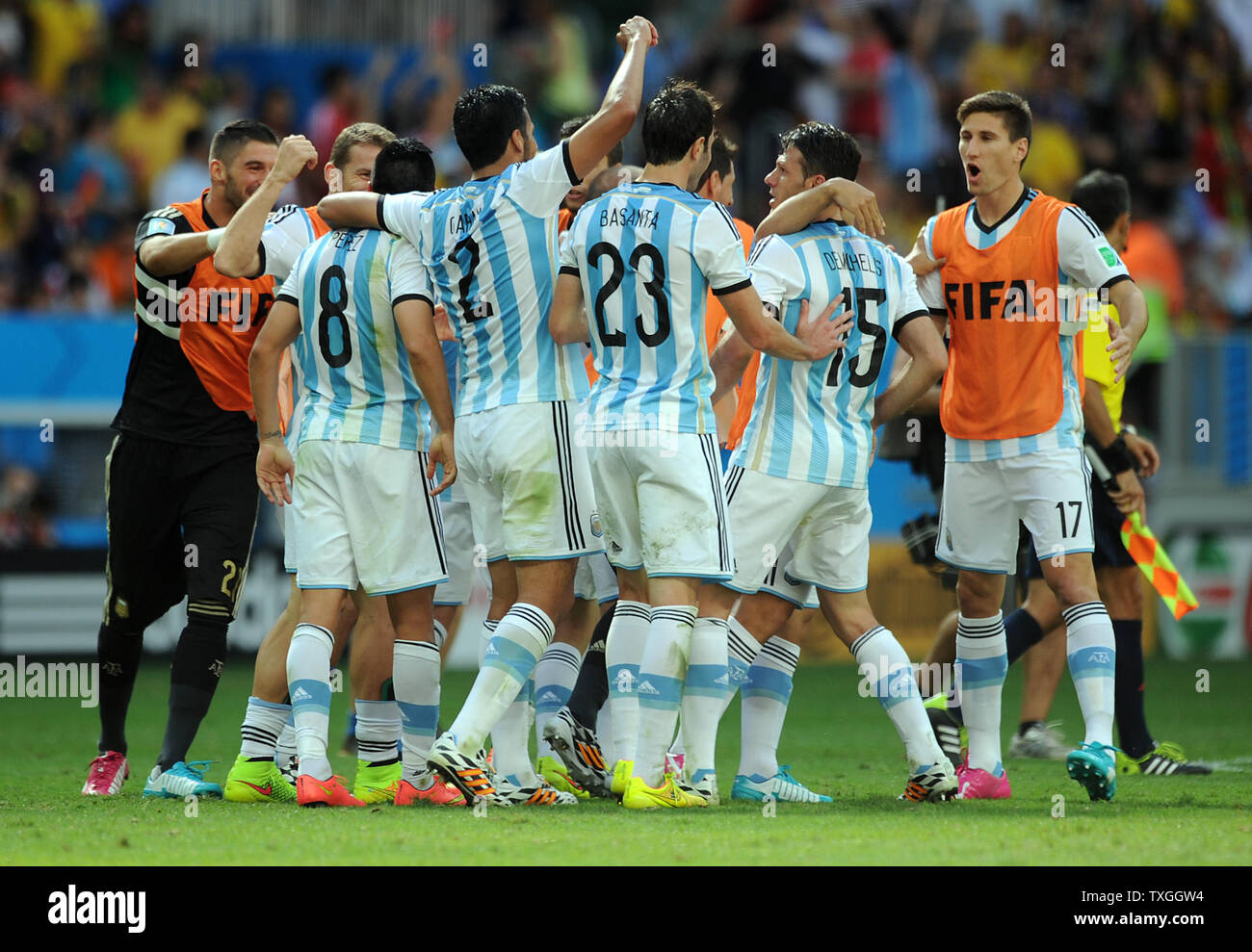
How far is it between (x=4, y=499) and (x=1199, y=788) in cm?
923

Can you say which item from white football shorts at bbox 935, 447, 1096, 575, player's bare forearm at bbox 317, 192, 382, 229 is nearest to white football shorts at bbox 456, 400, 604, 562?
player's bare forearm at bbox 317, 192, 382, 229

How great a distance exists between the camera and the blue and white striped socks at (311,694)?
5.93 meters

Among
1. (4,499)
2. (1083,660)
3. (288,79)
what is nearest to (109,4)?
(288,79)

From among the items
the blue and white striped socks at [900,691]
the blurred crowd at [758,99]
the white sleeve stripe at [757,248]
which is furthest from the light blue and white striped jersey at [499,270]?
the blurred crowd at [758,99]

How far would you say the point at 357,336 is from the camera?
20.0ft

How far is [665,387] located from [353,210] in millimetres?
1310

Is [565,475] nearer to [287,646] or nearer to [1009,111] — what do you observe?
[287,646]

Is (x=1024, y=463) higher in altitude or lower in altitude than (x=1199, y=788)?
higher

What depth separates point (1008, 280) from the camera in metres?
6.41

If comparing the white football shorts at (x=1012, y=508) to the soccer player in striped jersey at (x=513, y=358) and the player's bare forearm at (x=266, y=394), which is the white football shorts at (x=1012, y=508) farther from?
the player's bare forearm at (x=266, y=394)

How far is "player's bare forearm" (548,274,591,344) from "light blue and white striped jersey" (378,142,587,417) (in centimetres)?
9

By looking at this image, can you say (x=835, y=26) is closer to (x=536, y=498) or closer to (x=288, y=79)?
(x=288, y=79)

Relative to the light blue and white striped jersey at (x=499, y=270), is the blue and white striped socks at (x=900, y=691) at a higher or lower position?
lower

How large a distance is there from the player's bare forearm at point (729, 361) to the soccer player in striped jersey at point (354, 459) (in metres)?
1.05
